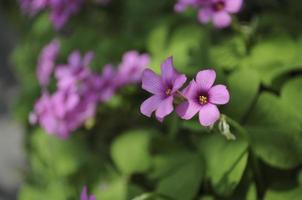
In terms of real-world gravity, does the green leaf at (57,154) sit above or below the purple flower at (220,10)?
below

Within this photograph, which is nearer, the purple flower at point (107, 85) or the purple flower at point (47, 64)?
the purple flower at point (107, 85)

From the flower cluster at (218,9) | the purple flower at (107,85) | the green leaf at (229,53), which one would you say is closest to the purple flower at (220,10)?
the flower cluster at (218,9)

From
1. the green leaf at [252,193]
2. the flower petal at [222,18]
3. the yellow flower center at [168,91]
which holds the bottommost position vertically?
the green leaf at [252,193]

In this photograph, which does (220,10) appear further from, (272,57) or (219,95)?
(219,95)

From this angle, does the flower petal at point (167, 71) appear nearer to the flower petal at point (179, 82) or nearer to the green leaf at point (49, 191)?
the flower petal at point (179, 82)

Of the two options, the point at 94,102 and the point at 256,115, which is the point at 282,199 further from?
the point at 94,102

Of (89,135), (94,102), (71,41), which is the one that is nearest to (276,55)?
(94,102)
